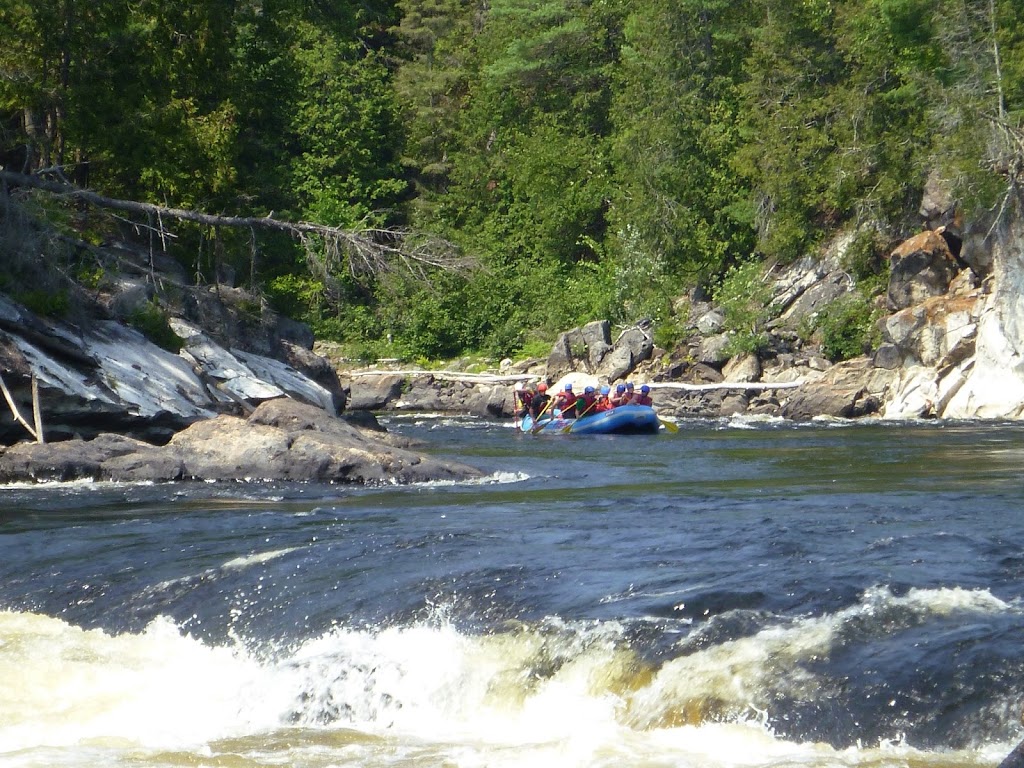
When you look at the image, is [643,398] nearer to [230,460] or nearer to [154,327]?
[154,327]

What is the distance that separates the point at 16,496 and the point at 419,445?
26.6 ft

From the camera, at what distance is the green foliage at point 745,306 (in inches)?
1224

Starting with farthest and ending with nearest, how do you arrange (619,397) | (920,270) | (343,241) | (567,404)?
(920,270) < (567,404) < (619,397) < (343,241)

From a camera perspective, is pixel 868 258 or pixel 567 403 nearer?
pixel 567 403

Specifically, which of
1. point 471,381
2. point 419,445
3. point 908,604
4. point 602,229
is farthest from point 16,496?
point 602,229

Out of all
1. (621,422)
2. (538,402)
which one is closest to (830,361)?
(538,402)

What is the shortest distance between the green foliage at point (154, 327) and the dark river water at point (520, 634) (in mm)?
7120

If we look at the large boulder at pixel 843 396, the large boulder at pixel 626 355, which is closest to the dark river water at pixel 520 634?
the large boulder at pixel 843 396

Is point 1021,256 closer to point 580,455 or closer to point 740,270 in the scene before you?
point 740,270

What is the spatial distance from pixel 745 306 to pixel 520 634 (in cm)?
2554

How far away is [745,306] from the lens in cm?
3241

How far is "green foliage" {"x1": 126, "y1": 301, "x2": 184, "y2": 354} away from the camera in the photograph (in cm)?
1930

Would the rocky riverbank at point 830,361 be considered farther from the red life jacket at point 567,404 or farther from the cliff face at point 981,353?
the red life jacket at point 567,404

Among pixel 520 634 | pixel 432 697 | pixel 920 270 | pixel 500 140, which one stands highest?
pixel 500 140
